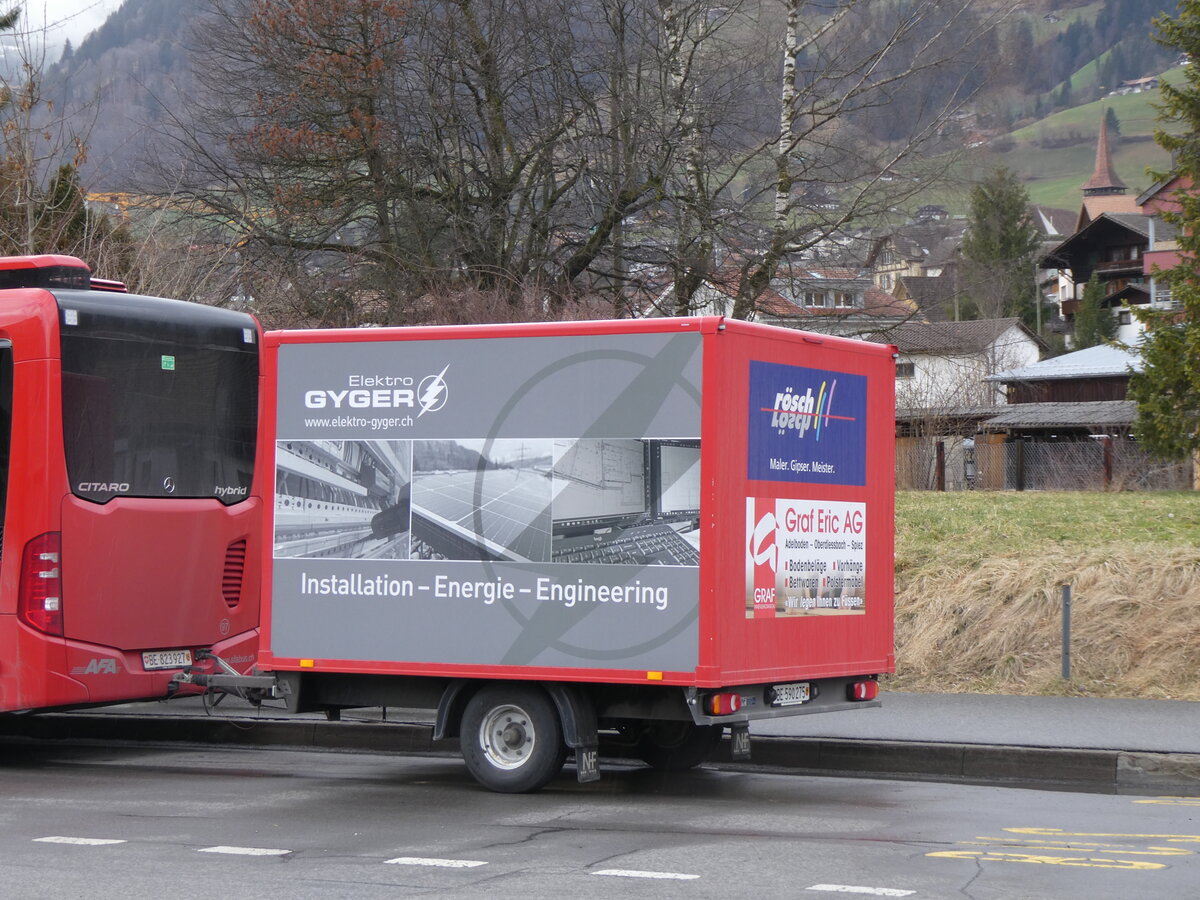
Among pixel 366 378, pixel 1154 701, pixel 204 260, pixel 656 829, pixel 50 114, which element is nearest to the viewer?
pixel 656 829

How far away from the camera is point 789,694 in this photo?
990 centimetres

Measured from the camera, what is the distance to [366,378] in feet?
33.5

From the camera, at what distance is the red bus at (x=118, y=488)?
10844 millimetres

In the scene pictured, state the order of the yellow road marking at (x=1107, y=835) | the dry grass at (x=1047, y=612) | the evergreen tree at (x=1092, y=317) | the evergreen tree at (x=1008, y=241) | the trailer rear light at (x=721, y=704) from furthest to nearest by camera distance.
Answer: the evergreen tree at (x=1008, y=241)
the evergreen tree at (x=1092, y=317)
the dry grass at (x=1047, y=612)
the trailer rear light at (x=721, y=704)
the yellow road marking at (x=1107, y=835)

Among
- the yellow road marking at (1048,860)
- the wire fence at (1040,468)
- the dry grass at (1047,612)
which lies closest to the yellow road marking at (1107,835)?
the yellow road marking at (1048,860)

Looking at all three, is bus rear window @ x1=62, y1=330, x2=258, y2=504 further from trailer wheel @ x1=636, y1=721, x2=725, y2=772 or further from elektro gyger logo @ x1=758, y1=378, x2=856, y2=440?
elektro gyger logo @ x1=758, y1=378, x2=856, y2=440

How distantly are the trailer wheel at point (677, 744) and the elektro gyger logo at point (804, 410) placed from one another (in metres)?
2.24

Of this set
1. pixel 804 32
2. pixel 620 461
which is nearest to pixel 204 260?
pixel 804 32

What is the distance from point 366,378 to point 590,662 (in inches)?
96.2

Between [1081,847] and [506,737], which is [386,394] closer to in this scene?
[506,737]

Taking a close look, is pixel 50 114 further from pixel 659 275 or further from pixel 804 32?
pixel 804 32

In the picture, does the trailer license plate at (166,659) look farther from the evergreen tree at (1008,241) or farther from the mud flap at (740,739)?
the evergreen tree at (1008,241)

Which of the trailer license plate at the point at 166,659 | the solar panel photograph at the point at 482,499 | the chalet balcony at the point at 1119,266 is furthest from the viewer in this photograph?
the chalet balcony at the point at 1119,266

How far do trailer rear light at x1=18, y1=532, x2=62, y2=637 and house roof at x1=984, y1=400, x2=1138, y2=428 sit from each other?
46.8 meters
